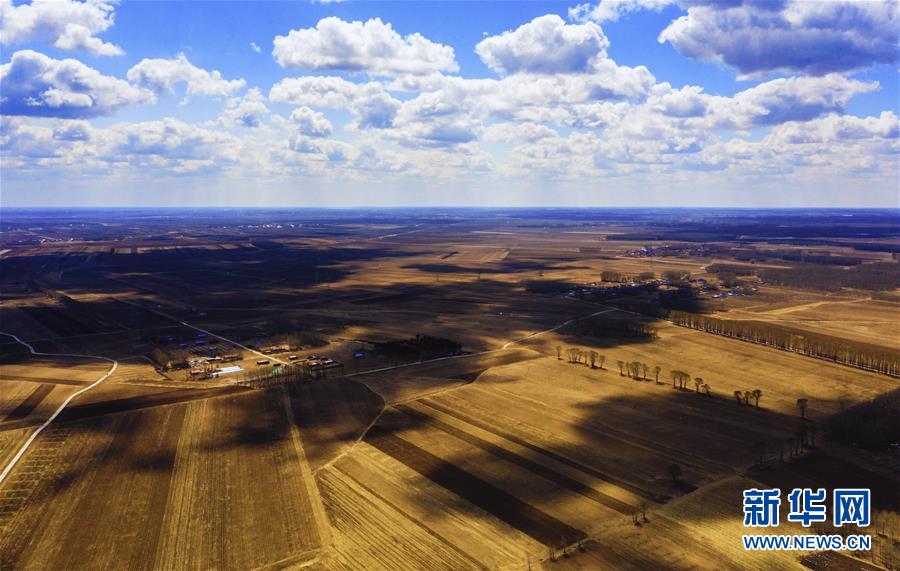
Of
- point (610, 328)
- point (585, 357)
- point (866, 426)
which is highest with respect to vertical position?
point (866, 426)

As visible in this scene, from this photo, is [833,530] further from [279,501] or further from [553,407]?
[279,501]

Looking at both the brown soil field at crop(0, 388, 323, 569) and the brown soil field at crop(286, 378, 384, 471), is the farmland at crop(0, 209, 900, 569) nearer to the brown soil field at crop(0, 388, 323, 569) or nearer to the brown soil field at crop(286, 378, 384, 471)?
the brown soil field at crop(0, 388, 323, 569)

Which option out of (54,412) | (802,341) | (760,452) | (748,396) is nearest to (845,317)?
(802,341)

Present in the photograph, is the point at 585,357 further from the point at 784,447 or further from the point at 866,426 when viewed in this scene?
the point at 866,426

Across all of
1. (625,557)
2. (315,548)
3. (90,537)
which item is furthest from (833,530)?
(90,537)

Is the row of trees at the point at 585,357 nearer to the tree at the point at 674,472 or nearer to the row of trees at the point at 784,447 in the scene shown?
the row of trees at the point at 784,447

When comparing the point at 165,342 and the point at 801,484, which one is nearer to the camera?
the point at 801,484
